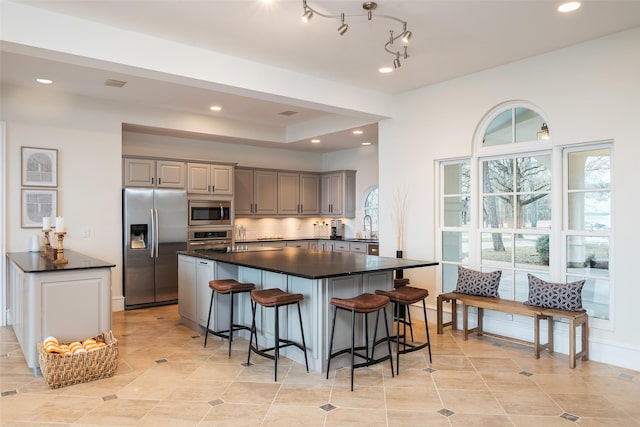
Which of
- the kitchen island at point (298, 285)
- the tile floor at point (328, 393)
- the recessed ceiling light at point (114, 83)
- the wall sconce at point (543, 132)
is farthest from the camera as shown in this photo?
the recessed ceiling light at point (114, 83)

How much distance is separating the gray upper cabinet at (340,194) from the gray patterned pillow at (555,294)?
14.7 feet

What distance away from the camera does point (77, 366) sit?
3393mm

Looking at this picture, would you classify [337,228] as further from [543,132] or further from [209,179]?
[543,132]

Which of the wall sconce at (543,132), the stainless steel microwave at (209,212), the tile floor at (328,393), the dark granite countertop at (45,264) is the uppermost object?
the wall sconce at (543,132)

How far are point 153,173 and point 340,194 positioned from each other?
3506 millimetres

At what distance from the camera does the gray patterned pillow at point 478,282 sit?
4555mm

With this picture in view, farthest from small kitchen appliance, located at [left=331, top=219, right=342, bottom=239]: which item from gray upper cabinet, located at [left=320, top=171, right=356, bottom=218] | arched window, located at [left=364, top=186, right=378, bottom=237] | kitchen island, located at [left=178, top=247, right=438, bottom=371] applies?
kitchen island, located at [left=178, top=247, right=438, bottom=371]

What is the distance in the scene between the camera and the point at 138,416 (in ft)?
9.50

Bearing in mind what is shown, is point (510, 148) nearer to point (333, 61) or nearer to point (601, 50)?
point (601, 50)

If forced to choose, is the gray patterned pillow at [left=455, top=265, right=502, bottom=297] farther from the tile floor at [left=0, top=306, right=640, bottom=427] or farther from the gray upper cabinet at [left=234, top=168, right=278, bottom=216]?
the gray upper cabinet at [left=234, top=168, right=278, bottom=216]

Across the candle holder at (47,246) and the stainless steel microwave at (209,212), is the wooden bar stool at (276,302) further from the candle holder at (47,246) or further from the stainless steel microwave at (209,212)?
the stainless steel microwave at (209,212)

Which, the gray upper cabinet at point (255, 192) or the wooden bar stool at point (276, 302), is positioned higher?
the gray upper cabinet at point (255, 192)

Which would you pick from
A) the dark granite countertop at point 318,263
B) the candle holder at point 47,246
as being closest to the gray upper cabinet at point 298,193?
the dark granite countertop at point 318,263

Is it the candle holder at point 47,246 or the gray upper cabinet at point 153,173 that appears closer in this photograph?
the candle holder at point 47,246
